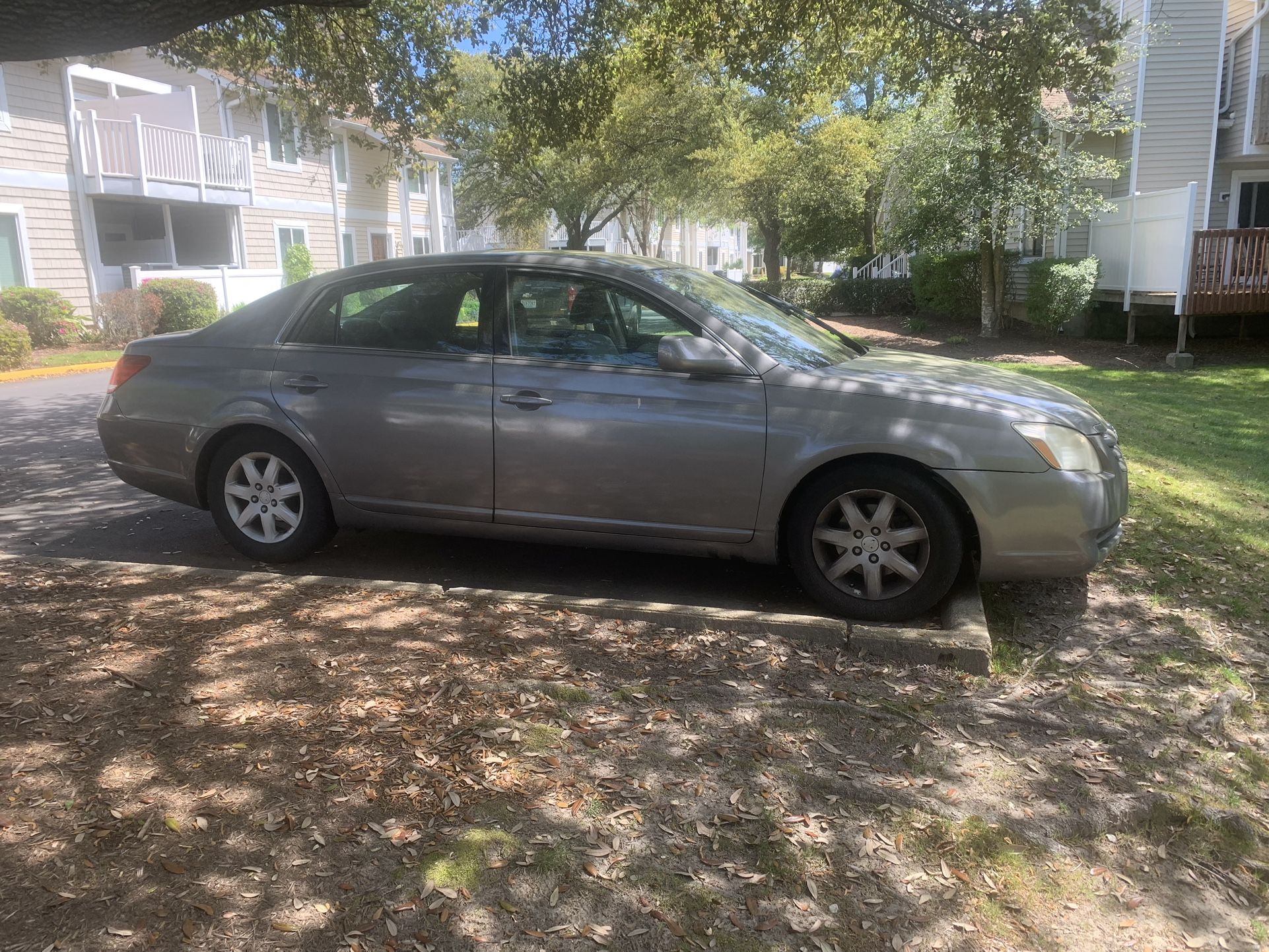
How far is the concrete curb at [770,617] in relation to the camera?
13.3 ft

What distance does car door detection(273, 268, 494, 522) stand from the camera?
4.95m

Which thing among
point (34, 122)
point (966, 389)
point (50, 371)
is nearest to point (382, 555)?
point (966, 389)

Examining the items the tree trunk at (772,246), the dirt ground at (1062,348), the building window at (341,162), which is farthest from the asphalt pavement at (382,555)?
the tree trunk at (772,246)

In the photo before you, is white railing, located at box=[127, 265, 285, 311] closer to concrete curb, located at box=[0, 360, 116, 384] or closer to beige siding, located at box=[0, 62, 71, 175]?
beige siding, located at box=[0, 62, 71, 175]

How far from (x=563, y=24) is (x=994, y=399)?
743 centimetres

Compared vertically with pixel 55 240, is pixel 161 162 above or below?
above

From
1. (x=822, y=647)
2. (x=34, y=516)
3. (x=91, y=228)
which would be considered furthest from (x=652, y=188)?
(x=822, y=647)

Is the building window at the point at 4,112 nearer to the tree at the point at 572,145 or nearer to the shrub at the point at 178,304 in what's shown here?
the shrub at the point at 178,304

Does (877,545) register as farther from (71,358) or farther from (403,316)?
(71,358)

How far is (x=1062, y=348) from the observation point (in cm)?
1742

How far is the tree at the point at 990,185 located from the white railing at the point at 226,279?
1377 cm

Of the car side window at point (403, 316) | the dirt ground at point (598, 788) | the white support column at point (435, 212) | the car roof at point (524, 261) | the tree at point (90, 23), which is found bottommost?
the dirt ground at point (598, 788)

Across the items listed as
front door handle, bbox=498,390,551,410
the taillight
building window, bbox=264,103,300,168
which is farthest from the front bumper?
building window, bbox=264,103,300,168

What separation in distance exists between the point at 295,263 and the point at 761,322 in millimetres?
24801
